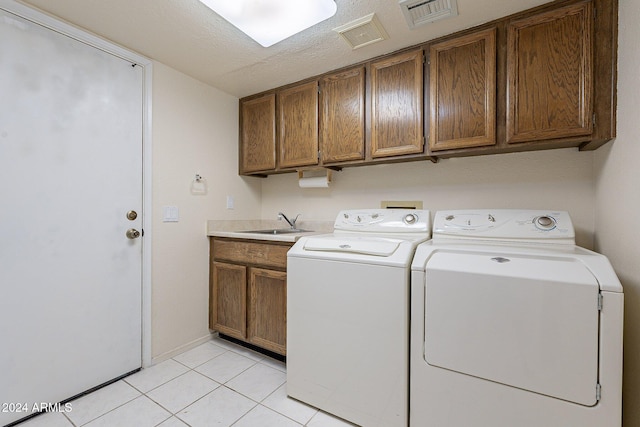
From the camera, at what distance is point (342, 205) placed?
2.36 metres

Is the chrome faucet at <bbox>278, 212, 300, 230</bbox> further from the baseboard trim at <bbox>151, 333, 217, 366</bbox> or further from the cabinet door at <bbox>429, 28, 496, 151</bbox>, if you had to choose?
the cabinet door at <bbox>429, 28, 496, 151</bbox>

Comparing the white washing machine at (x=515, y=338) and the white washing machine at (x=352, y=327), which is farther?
the white washing machine at (x=352, y=327)

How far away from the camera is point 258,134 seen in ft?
8.16

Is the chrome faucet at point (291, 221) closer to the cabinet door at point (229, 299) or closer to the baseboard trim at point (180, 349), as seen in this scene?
the cabinet door at point (229, 299)

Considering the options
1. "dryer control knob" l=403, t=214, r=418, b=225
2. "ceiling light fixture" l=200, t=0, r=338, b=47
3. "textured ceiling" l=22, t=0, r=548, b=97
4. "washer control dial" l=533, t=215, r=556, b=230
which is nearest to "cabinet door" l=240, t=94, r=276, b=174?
"textured ceiling" l=22, t=0, r=548, b=97

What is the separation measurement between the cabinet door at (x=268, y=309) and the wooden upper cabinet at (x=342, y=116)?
0.98 meters

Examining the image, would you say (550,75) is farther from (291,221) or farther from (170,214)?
(170,214)

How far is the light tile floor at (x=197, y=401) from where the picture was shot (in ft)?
4.65

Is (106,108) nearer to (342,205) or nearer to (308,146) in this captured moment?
(308,146)

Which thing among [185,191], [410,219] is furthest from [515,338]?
[185,191]

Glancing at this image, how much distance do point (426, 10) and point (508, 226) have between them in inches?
48.7

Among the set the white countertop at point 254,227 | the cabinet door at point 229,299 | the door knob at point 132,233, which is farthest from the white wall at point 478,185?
the door knob at point 132,233

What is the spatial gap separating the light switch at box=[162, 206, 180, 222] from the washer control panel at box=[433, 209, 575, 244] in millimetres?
1867

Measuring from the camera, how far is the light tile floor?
4.65 ft
